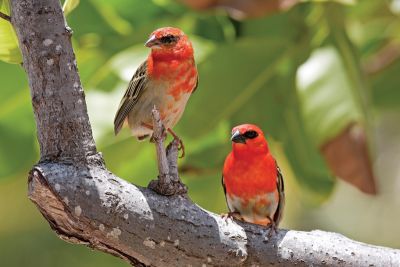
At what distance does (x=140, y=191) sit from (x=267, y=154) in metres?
0.99

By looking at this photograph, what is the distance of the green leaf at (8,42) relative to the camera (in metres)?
1.80

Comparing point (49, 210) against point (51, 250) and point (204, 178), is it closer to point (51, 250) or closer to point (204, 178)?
point (204, 178)

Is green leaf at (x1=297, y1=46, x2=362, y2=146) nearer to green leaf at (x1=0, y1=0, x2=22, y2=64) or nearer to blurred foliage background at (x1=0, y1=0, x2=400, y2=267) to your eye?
blurred foliage background at (x1=0, y1=0, x2=400, y2=267)

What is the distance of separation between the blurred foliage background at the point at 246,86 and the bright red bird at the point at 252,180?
0.61 feet

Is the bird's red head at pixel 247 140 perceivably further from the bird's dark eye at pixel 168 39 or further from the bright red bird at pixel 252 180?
the bird's dark eye at pixel 168 39

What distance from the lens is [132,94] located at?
2506 mm

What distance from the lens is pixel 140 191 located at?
5.86ft

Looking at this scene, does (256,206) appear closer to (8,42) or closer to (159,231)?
(159,231)

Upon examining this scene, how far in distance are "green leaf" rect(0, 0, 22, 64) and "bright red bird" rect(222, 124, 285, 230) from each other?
923 millimetres

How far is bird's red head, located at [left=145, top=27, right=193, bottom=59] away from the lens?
7.60 feet

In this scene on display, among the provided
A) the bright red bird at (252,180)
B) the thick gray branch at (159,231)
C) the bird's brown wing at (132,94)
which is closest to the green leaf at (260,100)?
the bright red bird at (252,180)

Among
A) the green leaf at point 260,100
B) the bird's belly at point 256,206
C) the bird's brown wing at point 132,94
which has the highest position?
the green leaf at point 260,100

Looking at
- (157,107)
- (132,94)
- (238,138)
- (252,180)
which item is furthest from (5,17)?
(252,180)

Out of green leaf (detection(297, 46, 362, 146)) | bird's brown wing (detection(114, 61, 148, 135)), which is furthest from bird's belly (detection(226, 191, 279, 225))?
bird's brown wing (detection(114, 61, 148, 135))
